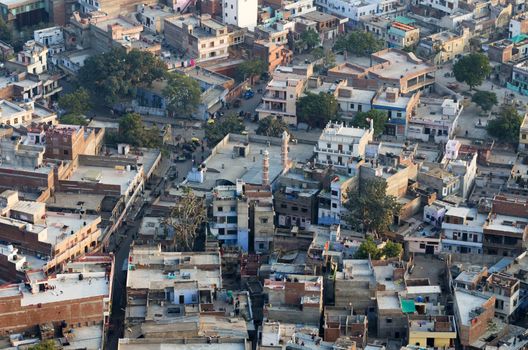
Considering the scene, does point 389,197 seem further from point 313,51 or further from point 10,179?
point 313,51

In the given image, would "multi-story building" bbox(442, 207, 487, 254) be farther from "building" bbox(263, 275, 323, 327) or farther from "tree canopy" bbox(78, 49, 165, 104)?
"tree canopy" bbox(78, 49, 165, 104)

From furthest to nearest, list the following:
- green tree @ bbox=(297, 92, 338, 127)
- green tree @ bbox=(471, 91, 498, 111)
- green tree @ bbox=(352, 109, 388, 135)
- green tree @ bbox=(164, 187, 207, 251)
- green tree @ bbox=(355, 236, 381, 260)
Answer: green tree @ bbox=(471, 91, 498, 111), green tree @ bbox=(297, 92, 338, 127), green tree @ bbox=(352, 109, 388, 135), green tree @ bbox=(164, 187, 207, 251), green tree @ bbox=(355, 236, 381, 260)

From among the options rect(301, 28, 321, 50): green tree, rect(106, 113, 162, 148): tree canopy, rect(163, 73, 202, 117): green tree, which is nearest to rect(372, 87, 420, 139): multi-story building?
rect(163, 73, 202, 117): green tree

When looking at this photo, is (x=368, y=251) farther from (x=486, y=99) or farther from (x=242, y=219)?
(x=486, y=99)

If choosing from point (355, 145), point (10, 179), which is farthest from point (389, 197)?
point (10, 179)

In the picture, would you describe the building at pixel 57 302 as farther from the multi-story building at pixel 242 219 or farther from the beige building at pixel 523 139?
the beige building at pixel 523 139

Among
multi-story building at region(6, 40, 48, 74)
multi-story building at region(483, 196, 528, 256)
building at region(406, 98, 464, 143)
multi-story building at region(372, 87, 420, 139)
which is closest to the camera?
multi-story building at region(483, 196, 528, 256)

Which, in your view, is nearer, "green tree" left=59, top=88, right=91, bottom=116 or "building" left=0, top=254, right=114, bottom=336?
"building" left=0, top=254, right=114, bottom=336

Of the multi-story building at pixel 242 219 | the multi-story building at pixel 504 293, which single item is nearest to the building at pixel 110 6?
the multi-story building at pixel 242 219
